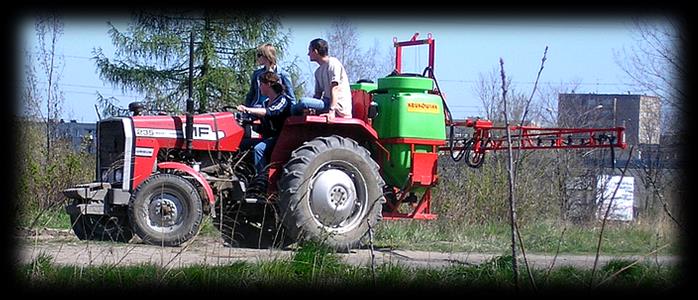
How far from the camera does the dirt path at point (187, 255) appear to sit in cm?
748

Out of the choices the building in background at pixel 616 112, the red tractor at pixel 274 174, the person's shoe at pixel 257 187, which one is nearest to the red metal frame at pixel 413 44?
the red tractor at pixel 274 174

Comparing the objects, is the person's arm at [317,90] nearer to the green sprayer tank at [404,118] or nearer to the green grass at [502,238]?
the green sprayer tank at [404,118]

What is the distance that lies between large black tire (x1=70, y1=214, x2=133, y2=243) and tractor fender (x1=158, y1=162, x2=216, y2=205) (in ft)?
2.17

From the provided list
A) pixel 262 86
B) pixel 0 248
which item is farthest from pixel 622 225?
pixel 0 248

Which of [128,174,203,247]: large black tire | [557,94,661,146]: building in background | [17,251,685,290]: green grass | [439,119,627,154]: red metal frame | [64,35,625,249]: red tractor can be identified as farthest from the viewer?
[557,94,661,146]: building in background

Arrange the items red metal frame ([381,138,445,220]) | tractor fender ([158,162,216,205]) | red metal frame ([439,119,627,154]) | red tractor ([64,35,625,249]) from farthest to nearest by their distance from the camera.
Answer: red metal frame ([439,119,627,154]) < red metal frame ([381,138,445,220]) < tractor fender ([158,162,216,205]) < red tractor ([64,35,625,249])

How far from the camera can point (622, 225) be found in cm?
1412

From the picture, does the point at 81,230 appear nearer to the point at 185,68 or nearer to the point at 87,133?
the point at 87,133

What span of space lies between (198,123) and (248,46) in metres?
7.66

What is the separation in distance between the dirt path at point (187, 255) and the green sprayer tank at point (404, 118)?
4.51 ft

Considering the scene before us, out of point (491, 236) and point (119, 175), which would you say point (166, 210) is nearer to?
point (119, 175)

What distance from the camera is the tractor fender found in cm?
949

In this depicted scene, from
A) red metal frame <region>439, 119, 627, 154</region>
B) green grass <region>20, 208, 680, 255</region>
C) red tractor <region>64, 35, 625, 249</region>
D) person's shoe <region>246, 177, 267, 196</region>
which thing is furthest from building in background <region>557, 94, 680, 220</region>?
person's shoe <region>246, 177, 267, 196</region>

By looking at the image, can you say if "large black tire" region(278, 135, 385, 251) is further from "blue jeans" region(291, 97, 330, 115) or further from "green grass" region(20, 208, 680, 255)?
"green grass" region(20, 208, 680, 255)
